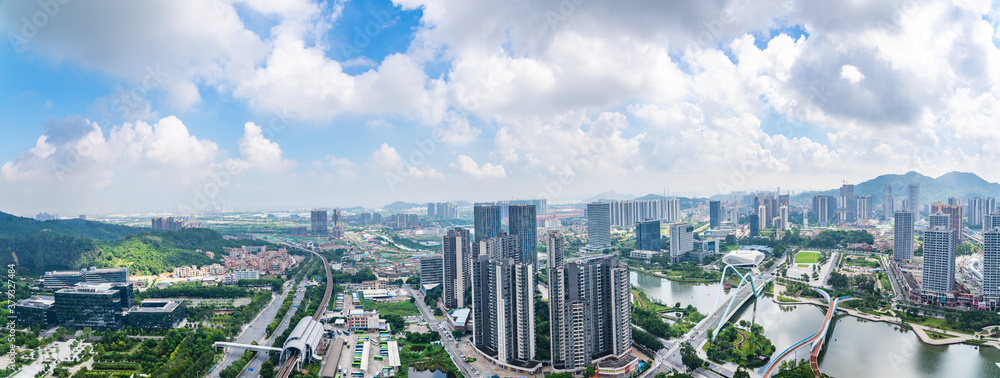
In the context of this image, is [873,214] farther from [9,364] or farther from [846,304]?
[9,364]

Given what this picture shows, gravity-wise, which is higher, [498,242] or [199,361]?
[498,242]

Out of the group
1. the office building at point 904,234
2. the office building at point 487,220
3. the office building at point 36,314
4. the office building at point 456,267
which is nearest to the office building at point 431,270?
the office building at point 456,267

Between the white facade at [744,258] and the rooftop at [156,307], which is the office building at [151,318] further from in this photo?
the white facade at [744,258]

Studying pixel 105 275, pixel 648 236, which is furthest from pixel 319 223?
pixel 648 236

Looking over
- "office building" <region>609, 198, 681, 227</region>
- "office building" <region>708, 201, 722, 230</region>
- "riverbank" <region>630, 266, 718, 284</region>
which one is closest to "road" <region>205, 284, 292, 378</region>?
"riverbank" <region>630, 266, 718, 284</region>

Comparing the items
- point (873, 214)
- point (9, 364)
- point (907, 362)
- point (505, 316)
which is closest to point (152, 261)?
point (9, 364)

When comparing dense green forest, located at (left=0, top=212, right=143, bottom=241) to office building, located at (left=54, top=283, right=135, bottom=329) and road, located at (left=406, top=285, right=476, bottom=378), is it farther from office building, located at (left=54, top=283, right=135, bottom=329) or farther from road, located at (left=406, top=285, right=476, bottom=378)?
road, located at (left=406, top=285, right=476, bottom=378)
